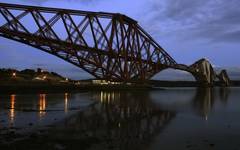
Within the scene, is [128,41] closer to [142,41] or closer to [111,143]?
[142,41]

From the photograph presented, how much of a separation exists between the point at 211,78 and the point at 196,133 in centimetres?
17324

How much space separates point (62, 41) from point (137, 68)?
1315 inches

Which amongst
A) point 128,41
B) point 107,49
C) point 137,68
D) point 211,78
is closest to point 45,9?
point 107,49

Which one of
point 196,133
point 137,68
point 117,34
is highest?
point 117,34

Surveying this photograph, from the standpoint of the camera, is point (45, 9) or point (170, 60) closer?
point (45, 9)

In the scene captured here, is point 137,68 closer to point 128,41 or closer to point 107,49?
point 128,41

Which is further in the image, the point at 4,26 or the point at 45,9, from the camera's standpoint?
the point at 45,9

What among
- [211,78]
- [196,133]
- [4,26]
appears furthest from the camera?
[211,78]

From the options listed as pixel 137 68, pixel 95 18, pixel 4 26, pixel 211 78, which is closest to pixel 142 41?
pixel 137 68

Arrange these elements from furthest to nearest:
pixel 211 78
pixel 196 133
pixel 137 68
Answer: pixel 211 78, pixel 137 68, pixel 196 133

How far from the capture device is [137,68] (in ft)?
357

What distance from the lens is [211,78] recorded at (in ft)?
623

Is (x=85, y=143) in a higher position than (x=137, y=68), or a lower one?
lower

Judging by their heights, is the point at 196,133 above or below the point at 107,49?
below
